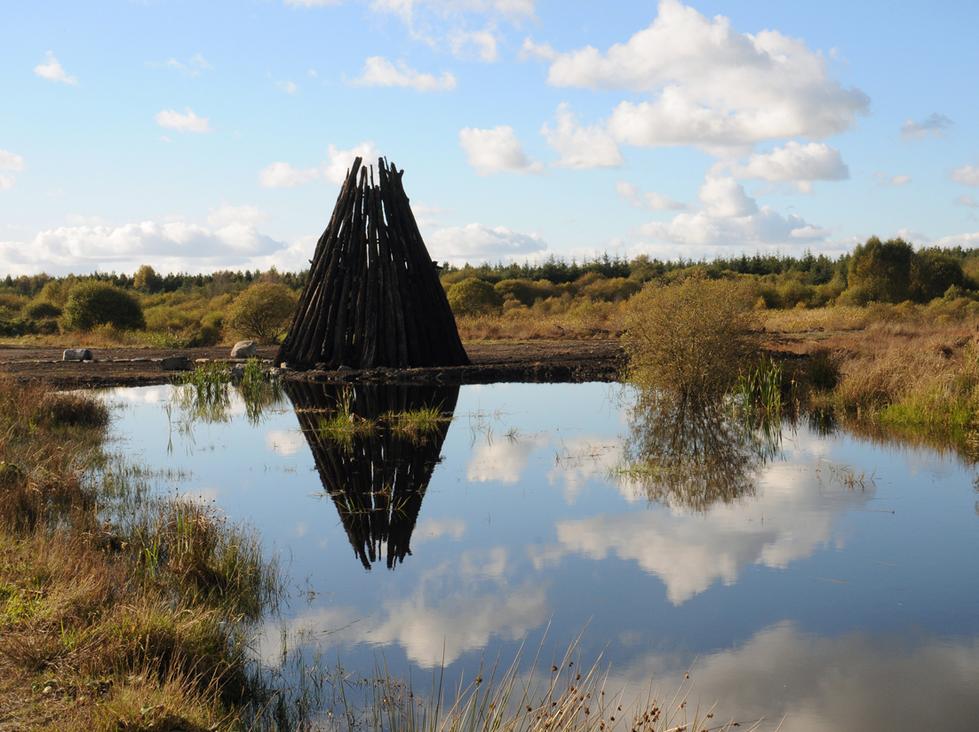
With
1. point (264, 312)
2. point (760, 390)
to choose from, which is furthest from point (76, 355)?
point (760, 390)

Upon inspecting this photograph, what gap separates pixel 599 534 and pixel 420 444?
175 inches

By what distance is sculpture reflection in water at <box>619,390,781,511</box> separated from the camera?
31.0ft

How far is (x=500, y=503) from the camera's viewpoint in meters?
9.07

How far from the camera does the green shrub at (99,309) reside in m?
30.1

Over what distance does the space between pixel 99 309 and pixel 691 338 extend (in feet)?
70.5

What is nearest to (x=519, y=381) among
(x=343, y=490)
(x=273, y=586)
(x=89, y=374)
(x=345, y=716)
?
(x=89, y=374)

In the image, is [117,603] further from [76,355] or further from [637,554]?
[76,355]

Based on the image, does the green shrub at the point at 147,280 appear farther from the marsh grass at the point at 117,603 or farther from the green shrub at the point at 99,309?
the marsh grass at the point at 117,603

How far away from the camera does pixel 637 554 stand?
23.8ft

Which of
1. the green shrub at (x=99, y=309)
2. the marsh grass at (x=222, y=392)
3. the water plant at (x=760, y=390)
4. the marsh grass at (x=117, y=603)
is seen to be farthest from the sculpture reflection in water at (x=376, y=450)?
the green shrub at (x=99, y=309)

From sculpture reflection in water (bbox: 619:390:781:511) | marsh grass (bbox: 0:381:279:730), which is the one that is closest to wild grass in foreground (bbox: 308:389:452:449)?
sculpture reflection in water (bbox: 619:390:781:511)

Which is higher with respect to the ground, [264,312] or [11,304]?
[11,304]

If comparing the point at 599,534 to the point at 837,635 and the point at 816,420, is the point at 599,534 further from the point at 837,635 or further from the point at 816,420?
the point at 816,420

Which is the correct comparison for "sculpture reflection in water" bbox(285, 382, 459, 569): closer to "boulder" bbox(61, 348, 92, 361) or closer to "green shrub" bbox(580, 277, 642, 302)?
"boulder" bbox(61, 348, 92, 361)
